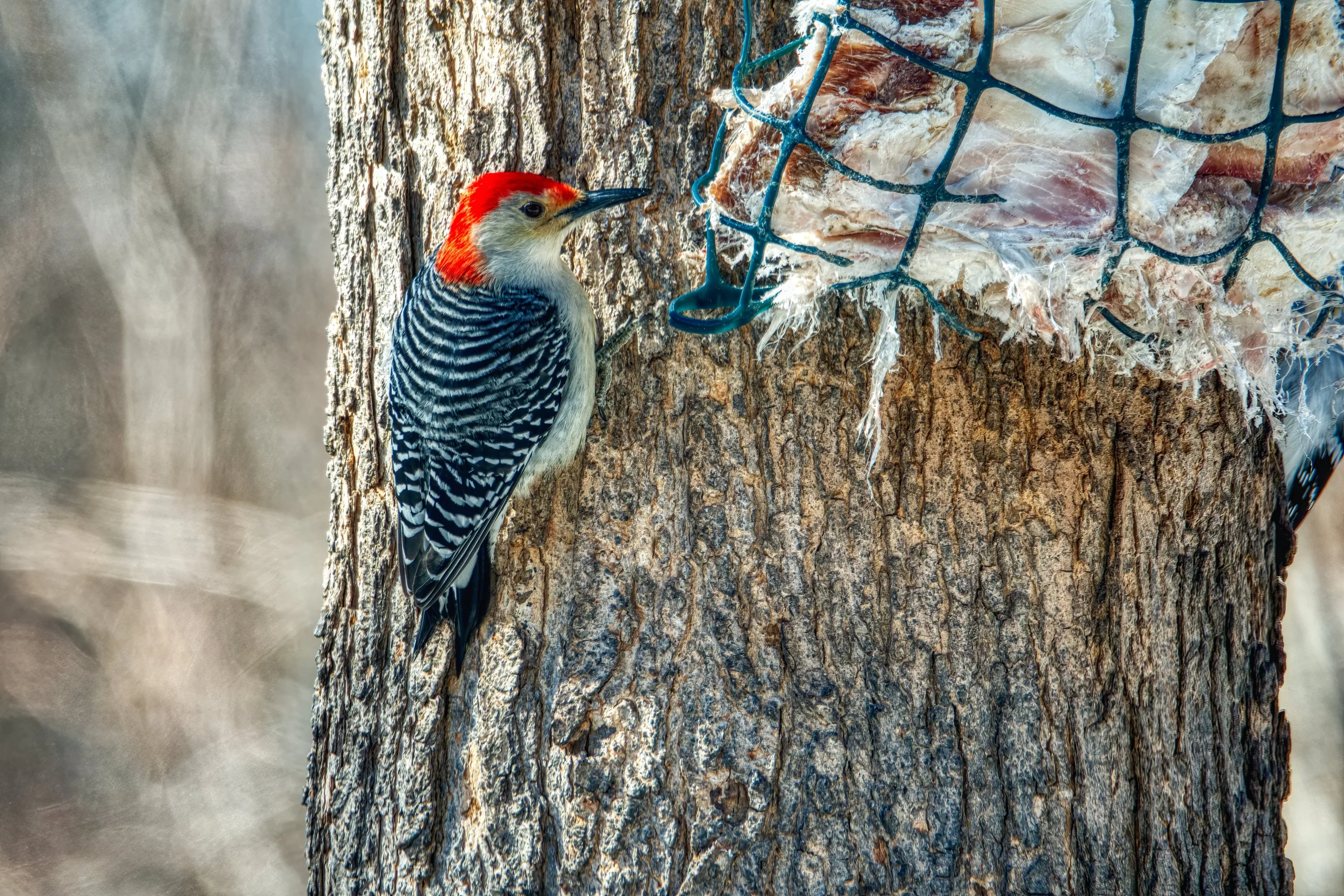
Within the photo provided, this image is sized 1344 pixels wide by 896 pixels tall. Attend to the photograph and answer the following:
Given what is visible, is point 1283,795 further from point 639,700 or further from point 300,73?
point 300,73

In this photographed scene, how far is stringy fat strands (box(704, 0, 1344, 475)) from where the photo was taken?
159 cm

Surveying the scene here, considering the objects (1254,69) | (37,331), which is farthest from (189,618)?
(1254,69)

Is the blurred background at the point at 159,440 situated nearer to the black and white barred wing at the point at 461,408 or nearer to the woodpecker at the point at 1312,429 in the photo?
the black and white barred wing at the point at 461,408

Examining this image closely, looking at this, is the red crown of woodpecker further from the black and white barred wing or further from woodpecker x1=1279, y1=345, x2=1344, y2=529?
woodpecker x1=1279, y1=345, x2=1344, y2=529

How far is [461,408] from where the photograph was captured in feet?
8.82

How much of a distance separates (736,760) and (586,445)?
71 cm

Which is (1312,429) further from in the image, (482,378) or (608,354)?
(482,378)

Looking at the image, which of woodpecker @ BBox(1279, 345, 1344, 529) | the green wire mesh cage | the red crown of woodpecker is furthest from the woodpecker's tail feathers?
woodpecker @ BBox(1279, 345, 1344, 529)

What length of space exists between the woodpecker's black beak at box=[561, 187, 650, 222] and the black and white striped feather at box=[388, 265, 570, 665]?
385 millimetres

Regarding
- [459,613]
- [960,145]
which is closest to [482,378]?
[459,613]

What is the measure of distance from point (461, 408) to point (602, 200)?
29.0 inches

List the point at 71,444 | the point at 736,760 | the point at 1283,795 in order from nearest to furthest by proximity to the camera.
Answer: the point at 736,760, the point at 1283,795, the point at 71,444

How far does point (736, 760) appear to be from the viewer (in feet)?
6.77

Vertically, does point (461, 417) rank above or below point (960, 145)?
below
